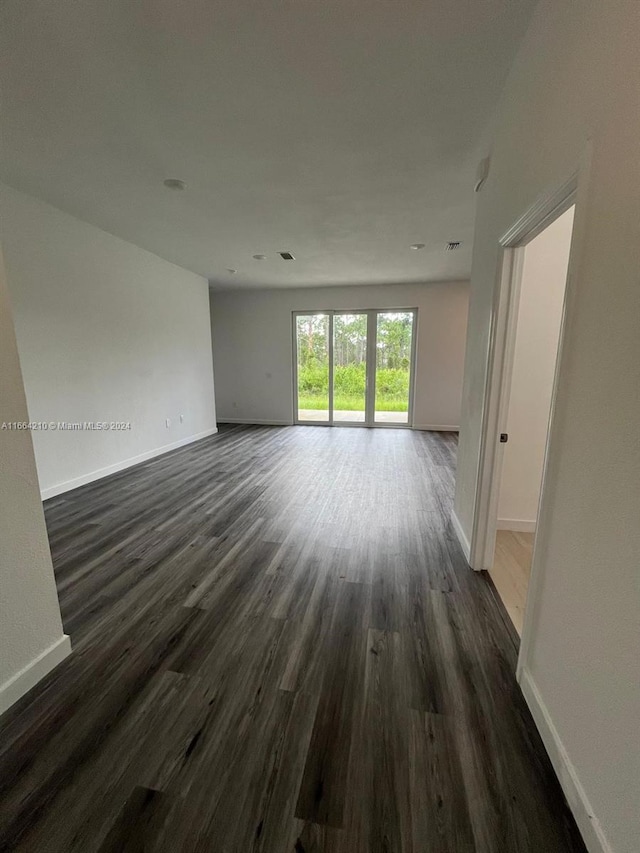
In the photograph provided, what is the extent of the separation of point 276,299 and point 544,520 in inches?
259

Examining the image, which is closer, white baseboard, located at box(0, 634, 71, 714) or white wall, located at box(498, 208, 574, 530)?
white baseboard, located at box(0, 634, 71, 714)

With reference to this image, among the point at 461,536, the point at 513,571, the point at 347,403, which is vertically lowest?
the point at 513,571

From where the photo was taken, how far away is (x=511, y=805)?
3.34ft

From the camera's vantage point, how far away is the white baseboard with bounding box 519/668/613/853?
89 centimetres

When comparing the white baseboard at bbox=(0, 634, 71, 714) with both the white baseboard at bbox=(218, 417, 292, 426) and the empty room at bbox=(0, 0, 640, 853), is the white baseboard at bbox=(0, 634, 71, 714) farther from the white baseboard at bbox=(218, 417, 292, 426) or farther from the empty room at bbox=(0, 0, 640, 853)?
the white baseboard at bbox=(218, 417, 292, 426)

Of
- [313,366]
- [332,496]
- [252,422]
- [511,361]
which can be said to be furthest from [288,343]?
[511,361]

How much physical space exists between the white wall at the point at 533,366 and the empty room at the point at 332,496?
22mm

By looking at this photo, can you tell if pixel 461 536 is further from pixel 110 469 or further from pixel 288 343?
pixel 288 343

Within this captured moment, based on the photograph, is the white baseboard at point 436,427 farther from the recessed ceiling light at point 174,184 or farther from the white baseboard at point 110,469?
the recessed ceiling light at point 174,184

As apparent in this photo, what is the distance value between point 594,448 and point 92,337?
4512 mm

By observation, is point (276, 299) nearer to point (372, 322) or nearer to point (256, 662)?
point (372, 322)

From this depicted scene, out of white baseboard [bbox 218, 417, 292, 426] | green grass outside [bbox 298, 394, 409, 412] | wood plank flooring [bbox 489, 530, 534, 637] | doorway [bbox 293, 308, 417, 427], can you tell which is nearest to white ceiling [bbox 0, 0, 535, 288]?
wood plank flooring [bbox 489, 530, 534, 637]

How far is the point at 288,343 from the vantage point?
6957 mm

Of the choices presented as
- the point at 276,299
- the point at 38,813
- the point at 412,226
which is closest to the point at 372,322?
the point at 276,299
